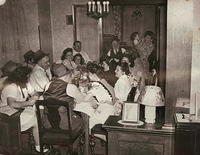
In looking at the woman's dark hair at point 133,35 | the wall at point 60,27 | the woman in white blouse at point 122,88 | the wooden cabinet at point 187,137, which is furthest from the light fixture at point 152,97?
the wall at point 60,27

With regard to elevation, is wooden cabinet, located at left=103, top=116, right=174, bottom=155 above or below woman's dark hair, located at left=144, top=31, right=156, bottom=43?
below

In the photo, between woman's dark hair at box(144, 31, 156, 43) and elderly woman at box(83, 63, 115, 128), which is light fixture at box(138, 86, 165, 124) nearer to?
elderly woman at box(83, 63, 115, 128)

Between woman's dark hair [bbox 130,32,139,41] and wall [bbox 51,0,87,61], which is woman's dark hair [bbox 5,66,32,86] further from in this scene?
woman's dark hair [bbox 130,32,139,41]

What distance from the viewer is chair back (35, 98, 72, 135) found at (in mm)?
2342

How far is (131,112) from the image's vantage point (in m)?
2.24

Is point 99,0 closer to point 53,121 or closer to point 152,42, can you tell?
point 152,42

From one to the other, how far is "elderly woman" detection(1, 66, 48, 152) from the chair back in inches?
10.5

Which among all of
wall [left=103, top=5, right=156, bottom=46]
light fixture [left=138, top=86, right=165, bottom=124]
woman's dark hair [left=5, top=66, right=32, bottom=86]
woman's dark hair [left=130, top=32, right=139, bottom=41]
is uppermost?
wall [left=103, top=5, right=156, bottom=46]

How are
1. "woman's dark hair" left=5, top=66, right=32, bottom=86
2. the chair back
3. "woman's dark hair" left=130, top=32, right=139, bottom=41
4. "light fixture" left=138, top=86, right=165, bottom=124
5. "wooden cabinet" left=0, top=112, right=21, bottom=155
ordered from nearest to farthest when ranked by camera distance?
"light fixture" left=138, top=86, right=165, bottom=124
the chair back
"wooden cabinet" left=0, top=112, right=21, bottom=155
"woman's dark hair" left=5, top=66, right=32, bottom=86
"woman's dark hair" left=130, top=32, right=139, bottom=41

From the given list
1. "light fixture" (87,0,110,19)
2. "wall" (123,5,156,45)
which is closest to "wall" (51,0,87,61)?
"light fixture" (87,0,110,19)

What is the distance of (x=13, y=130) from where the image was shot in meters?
2.63

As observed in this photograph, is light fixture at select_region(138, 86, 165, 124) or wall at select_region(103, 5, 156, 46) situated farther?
wall at select_region(103, 5, 156, 46)

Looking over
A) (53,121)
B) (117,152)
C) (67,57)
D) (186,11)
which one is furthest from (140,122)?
(67,57)

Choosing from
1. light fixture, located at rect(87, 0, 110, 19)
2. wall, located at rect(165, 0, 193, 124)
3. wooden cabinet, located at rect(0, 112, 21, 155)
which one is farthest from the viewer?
light fixture, located at rect(87, 0, 110, 19)
